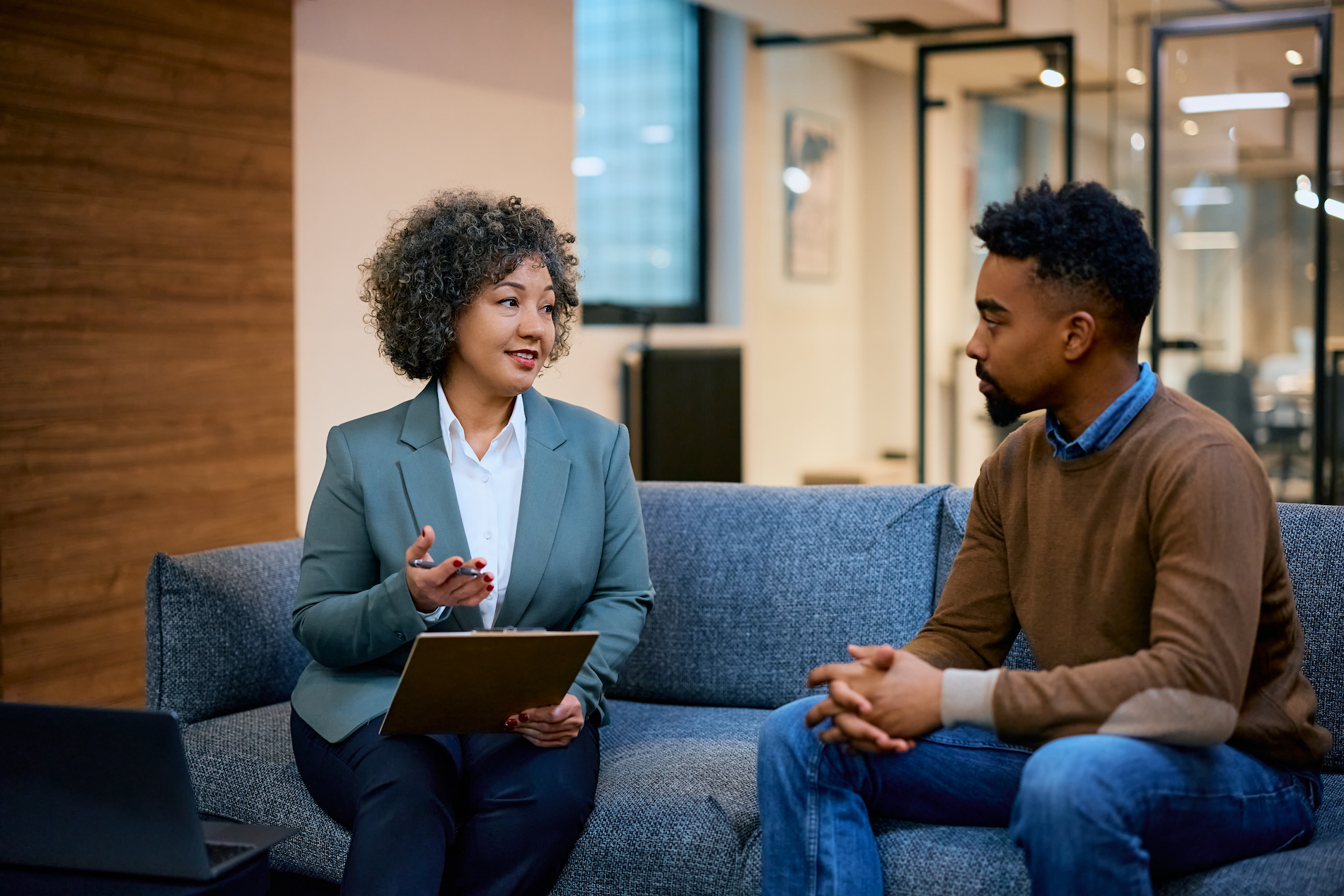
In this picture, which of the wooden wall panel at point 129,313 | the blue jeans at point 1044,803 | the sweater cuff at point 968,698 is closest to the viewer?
the blue jeans at point 1044,803

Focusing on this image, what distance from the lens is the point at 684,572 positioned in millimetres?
2398

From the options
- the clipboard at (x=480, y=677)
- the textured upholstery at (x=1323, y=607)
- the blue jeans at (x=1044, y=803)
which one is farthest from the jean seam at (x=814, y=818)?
the textured upholstery at (x=1323, y=607)

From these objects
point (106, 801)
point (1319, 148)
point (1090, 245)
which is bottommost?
point (106, 801)

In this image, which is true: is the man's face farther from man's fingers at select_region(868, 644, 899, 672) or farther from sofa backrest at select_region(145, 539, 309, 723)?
sofa backrest at select_region(145, 539, 309, 723)

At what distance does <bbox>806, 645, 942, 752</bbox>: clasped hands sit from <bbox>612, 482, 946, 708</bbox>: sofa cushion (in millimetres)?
667

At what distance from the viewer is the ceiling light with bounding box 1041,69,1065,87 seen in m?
5.50

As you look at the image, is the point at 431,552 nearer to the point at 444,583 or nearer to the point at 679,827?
the point at 444,583

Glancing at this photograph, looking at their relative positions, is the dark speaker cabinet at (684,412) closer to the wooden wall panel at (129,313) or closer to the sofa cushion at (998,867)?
the wooden wall panel at (129,313)

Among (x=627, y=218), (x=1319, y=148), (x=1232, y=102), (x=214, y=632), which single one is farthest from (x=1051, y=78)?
Result: (x=214, y=632)

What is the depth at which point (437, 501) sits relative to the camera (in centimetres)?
197

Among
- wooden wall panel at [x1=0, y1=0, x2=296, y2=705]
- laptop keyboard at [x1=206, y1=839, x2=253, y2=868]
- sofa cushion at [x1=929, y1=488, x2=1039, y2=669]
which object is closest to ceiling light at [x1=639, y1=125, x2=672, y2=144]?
wooden wall panel at [x1=0, y1=0, x2=296, y2=705]

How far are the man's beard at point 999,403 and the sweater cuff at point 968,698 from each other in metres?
0.35

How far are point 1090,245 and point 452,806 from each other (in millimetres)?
1129

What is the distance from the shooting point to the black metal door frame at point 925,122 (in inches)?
213
